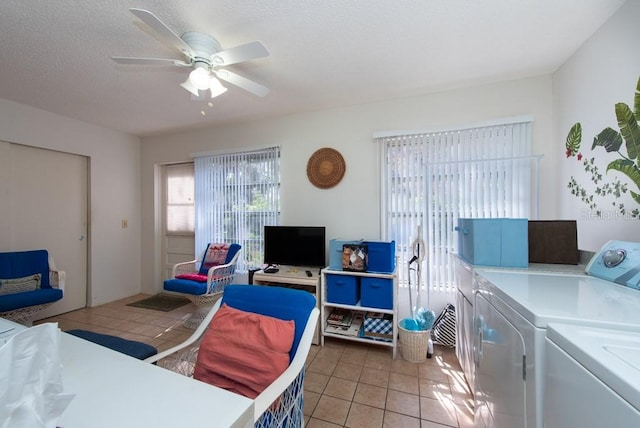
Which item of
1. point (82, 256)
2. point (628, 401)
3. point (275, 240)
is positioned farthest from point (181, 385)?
point (82, 256)

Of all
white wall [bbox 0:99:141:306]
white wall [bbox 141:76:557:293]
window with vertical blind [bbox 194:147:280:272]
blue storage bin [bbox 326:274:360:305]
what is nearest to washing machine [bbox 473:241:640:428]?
blue storage bin [bbox 326:274:360:305]

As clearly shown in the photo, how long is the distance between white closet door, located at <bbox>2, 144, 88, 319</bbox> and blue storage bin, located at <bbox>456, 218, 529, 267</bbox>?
15.3 ft

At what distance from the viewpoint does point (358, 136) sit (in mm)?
2855

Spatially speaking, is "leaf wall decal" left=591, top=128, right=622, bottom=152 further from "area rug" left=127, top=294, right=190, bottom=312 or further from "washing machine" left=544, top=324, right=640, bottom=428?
"area rug" left=127, top=294, right=190, bottom=312

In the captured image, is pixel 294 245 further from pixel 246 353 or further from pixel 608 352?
pixel 608 352

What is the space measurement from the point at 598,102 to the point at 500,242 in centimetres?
117

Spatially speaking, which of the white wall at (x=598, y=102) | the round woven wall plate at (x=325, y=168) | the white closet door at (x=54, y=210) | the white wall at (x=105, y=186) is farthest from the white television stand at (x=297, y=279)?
the white closet door at (x=54, y=210)

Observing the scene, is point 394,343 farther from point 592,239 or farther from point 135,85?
point 135,85

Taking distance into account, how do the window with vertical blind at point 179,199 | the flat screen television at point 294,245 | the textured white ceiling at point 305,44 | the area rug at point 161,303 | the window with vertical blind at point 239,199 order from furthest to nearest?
the window with vertical blind at point 179,199 < the area rug at point 161,303 < the window with vertical blind at point 239,199 < the flat screen television at point 294,245 < the textured white ceiling at point 305,44

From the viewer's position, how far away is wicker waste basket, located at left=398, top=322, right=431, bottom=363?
216cm

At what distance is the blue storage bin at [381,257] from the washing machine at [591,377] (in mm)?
1500

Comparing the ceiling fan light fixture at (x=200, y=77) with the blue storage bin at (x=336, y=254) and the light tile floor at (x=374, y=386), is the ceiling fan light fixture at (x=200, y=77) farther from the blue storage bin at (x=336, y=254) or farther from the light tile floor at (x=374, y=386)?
the light tile floor at (x=374, y=386)

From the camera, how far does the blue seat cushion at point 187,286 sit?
2760 millimetres

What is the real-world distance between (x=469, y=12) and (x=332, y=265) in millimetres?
2192
